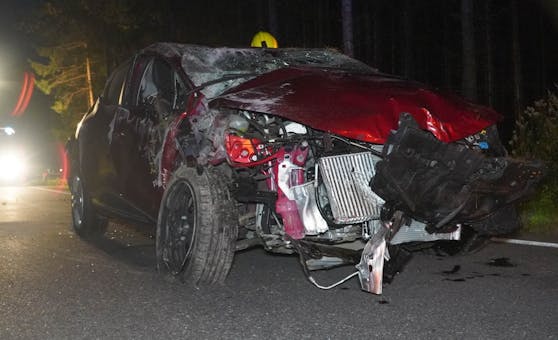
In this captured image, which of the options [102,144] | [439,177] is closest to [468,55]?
[102,144]

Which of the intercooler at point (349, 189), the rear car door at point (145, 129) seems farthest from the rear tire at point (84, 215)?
the intercooler at point (349, 189)

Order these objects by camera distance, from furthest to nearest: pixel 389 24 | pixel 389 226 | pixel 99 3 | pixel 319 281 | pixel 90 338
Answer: pixel 389 24
pixel 99 3
pixel 319 281
pixel 389 226
pixel 90 338

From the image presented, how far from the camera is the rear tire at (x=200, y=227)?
13.8 ft

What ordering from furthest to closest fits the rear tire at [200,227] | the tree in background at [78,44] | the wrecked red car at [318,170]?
the tree in background at [78,44] < the rear tire at [200,227] < the wrecked red car at [318,170]

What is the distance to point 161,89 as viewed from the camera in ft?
17.9

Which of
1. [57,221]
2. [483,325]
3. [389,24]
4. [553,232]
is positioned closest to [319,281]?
[483,325]

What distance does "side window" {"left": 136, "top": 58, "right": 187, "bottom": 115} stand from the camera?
4.99m

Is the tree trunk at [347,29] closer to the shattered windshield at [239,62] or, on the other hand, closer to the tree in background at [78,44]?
the shattered windshield at [239,62]

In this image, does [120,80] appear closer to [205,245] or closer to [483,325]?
[205,245]

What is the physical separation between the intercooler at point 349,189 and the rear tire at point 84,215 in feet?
12.1

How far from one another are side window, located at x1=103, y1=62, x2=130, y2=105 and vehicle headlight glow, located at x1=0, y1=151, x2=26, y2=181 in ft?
61.5

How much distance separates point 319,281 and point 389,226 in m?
1.06

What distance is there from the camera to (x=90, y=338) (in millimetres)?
3428

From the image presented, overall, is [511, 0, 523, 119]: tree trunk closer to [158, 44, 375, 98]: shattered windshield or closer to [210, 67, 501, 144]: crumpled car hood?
[158, 44, 375, 98]: shattered windshield
